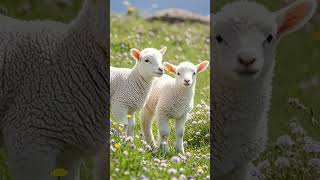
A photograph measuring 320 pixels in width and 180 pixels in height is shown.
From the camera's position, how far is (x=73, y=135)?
2.83 m

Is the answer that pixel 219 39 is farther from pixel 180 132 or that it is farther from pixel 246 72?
pixel 180 132

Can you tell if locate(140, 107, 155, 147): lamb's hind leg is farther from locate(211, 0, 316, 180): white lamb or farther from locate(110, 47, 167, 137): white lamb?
locate(211, 0, 316, 180): white lamb

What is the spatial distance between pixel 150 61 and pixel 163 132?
346mm

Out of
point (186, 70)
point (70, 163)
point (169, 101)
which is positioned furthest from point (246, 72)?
point (70, 163)

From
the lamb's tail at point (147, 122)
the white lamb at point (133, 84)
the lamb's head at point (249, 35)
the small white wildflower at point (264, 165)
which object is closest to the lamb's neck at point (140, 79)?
the white lamb at point (133, 84)

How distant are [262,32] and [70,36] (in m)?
0.87

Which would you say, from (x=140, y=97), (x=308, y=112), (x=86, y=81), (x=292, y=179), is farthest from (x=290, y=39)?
(x=86, y=81)

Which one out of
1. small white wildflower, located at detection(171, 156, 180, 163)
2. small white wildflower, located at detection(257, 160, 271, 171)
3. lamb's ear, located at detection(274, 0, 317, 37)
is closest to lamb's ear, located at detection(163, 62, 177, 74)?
small white wildflower, located at detection(171, 156, 180, 163)

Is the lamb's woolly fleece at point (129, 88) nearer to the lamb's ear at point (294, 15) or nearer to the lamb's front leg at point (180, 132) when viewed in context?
the lamb's front leg at point (180, 132)

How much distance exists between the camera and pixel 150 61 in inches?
121

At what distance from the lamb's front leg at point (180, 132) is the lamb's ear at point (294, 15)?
61 cm

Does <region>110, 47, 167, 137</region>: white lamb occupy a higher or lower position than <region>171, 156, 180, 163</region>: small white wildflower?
higher

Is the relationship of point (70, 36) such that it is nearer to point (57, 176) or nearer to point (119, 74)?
point (119, 74)

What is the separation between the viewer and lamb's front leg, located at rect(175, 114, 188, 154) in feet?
9.96
